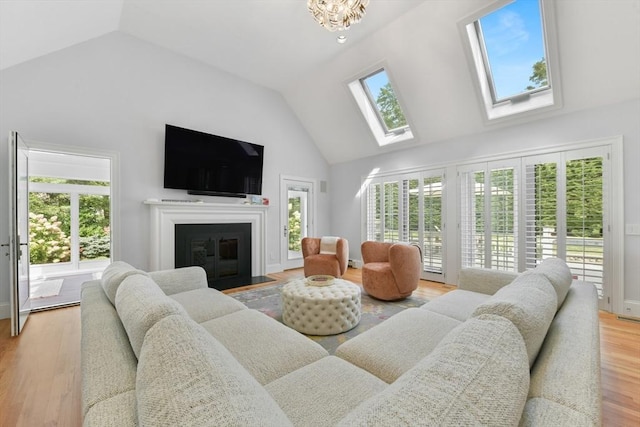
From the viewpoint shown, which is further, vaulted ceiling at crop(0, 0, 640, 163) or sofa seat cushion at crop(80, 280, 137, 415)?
vaulted ceiling at crop(0, 0, 640, 163)

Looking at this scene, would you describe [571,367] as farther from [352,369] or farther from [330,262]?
[330,262]

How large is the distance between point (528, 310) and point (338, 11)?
287cm

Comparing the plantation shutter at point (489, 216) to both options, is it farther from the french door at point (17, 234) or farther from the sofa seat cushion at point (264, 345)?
the french door at point (17, 234)

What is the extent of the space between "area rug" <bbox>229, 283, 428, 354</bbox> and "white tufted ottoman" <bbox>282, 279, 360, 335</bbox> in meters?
0.08

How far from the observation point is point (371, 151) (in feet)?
18.5

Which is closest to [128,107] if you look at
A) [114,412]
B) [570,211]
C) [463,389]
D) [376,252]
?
[376,252]

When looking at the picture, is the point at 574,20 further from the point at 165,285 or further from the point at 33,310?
the point at 33,310

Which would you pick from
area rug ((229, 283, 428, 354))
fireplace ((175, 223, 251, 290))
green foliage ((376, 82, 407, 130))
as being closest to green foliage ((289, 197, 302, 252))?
fireplace ((175, 223, 251, 290))

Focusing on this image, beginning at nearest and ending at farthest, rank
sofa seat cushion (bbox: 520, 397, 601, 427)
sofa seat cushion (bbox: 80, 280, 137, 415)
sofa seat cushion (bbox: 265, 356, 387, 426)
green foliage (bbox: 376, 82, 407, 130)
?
1. sofa seat cushion (bbox: 520, 397, 601, 427)
2. sofa seat cushion (bbox: 80, 280, 137, 415)
3. sofa seat cushion (bbox: 265, 356, 387, 426)
4. green foliage (bbox: 376, 82, 407, 130)

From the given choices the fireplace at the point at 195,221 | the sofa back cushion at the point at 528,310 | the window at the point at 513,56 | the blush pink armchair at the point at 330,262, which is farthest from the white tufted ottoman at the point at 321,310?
the window at the point at 513,56

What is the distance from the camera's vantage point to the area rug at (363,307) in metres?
2.55

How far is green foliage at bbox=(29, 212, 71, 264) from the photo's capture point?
546 cm

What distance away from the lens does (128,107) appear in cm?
388

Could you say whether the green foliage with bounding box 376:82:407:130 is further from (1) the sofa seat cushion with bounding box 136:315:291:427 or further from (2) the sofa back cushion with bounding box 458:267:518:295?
(1) the sofa seat cushion with bounding box 136:315:291:427
